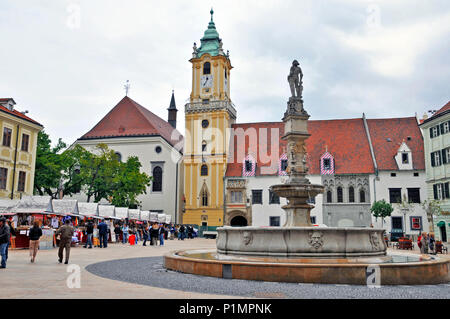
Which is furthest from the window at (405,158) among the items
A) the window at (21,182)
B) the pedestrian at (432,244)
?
the window at (21,182)

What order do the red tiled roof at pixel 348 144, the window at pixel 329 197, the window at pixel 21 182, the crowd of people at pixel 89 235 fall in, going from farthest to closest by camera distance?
the red tiled roof at pixel 348 144 → the window at pixel 329 197 → the window at pixel 21 182 → the crowd of people at pixel 89 235

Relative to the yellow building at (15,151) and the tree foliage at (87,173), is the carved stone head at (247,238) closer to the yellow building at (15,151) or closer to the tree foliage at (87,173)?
the yellow building at (15,151)

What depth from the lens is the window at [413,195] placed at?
4516 cm

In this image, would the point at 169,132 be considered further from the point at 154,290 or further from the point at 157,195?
the point at 154,290

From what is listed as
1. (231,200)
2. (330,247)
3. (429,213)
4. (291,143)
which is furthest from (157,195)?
(330,247)

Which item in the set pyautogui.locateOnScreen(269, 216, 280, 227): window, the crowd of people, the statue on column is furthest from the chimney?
the statue on column

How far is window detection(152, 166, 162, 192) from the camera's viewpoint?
53.7m

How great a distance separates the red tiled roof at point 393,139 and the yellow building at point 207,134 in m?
18.0

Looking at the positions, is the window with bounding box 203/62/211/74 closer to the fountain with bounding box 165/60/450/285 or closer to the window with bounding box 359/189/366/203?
the window with bounding box 359/189/366/203

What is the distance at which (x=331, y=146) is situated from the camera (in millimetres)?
50500

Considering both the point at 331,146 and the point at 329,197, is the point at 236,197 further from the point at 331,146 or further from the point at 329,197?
the point at 331,146

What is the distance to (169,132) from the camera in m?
63.6

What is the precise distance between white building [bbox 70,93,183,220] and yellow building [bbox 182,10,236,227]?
74.4 inches

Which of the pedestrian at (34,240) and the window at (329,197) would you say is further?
the window at (329,197)
